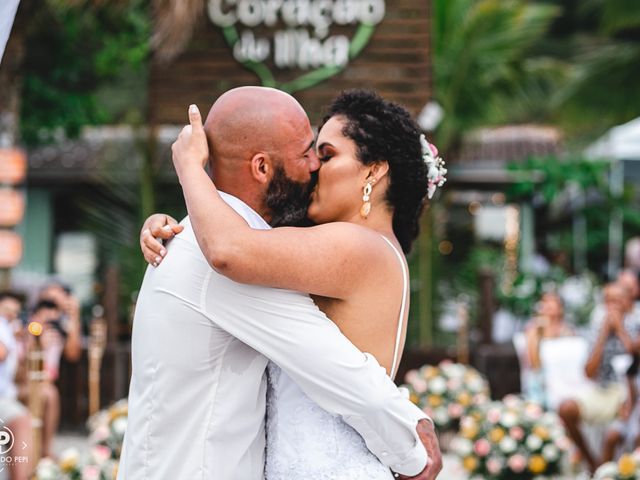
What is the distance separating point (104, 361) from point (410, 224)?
27.9ft

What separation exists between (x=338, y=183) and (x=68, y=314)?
802 cm

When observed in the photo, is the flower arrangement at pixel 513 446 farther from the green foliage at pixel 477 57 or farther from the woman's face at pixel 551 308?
the green foliage at pixel 477 57

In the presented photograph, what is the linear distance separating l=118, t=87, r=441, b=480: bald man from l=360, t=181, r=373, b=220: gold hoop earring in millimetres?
248

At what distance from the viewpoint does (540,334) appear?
953 cm

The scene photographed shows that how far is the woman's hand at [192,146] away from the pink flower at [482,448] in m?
4.79

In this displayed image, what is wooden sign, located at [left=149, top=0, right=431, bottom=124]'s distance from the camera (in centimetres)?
738

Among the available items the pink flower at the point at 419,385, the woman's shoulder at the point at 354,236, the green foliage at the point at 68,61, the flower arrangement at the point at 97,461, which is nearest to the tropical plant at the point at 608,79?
the green foliage at the point at 68,61

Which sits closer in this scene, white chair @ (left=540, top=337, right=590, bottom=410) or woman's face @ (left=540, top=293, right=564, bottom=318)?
white chair @ (left=540, top=337, right=590, bottom=410)

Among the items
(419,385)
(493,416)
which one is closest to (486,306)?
(419,385)

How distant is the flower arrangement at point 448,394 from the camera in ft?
28.1

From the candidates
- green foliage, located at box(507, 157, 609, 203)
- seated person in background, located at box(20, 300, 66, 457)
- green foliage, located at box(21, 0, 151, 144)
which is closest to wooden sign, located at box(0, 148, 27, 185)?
green foliage, located at box(21, 0, 151, 144)

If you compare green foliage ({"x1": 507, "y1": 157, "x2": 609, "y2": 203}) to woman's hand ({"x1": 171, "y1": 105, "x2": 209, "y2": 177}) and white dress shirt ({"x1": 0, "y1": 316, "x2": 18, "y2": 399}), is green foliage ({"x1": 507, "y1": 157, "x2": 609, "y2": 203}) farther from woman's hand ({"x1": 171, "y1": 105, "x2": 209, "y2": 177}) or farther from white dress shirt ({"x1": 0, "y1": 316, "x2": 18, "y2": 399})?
woman's hand ({"x1": 171, "y1": 105, "x2": 209, "y2": 177})

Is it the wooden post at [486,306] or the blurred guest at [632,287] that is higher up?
the blurred guest at [632,287]

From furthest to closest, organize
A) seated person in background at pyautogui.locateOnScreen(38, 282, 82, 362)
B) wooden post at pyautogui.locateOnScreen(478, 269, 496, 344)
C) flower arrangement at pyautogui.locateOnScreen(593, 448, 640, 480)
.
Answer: wooden post at pyautogui.locateOnScreen(478, 269, 496, 344) < seated person in background at pyautogui.locateOnScreen(38, 282, 82, 362) < flower arrangement at pyautogui.locateOnScreen(593, 448, 640, 480)
